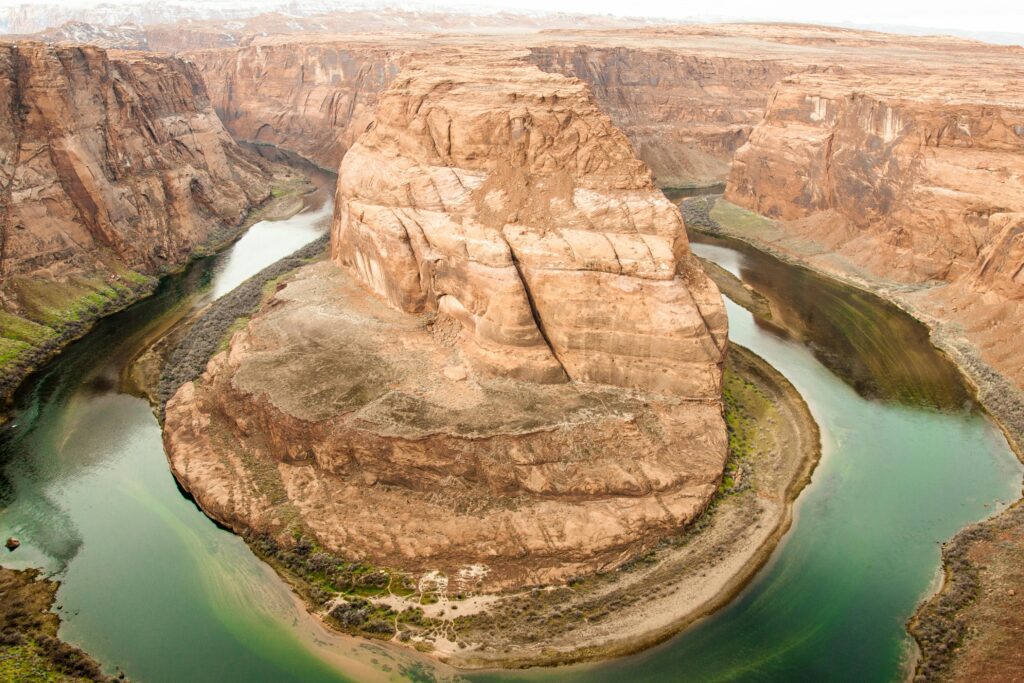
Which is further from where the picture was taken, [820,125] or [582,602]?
[820,125]

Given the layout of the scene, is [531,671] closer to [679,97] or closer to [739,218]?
[739,218]

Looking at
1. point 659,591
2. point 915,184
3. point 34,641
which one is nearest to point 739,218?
point 915,184

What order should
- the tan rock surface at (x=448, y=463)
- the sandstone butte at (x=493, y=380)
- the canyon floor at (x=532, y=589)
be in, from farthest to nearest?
the sandstone butte at (x=493, y=380) → the tan rock surface at (x=448, y=463) → the canyon floor at (x=532, y=589)

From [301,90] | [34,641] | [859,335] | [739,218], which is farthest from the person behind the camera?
[301,90]

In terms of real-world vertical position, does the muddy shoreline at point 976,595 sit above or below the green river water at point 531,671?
above

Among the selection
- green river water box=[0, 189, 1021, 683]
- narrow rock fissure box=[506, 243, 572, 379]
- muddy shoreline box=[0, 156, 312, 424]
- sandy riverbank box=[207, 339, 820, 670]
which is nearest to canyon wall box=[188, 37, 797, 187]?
muddy shoreline box=[0, 156, 312, 424]

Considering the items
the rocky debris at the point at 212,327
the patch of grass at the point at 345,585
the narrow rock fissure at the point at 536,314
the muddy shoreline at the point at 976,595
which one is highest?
the narrow rock fissure at the point at 536,314

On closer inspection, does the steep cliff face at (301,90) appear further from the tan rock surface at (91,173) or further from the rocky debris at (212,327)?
the rocky debris at (212,327)

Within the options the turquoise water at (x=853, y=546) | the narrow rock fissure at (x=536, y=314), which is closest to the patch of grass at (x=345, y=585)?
the turquoise water at (x=853, y=546)
